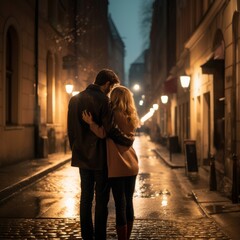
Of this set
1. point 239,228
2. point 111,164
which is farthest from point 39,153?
point 111,164

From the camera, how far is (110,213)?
8.15 metres

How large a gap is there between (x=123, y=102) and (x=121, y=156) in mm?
578

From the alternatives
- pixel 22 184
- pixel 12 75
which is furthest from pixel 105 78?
pixel 12 75

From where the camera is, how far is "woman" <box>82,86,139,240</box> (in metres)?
4.95

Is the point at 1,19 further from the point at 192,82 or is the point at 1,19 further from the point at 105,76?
the point at 105,76

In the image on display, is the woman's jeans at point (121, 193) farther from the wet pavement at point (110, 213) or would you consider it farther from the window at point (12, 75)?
the window at point (12, 75)

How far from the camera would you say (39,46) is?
801 inches

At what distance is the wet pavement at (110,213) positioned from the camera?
655cm

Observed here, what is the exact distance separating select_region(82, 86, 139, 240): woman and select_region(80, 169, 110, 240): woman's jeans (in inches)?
3.9

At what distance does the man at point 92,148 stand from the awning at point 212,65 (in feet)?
29.2

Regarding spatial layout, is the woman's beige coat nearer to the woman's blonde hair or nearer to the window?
the woman's blonde hair

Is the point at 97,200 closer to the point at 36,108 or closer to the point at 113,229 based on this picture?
the point at 113,229

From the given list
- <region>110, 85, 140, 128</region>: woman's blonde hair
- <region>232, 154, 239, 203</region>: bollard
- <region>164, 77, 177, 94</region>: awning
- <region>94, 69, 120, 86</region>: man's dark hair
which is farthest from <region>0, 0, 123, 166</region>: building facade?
<region>110, 85, 140, 128</region>: woman's blonde hair

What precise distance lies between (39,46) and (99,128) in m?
16.0
